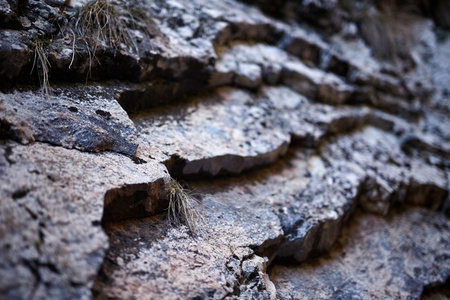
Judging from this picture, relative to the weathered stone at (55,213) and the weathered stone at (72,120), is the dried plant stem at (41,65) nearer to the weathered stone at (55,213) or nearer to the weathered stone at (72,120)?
the weathered stone at (72,120)

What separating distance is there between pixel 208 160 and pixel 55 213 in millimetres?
993

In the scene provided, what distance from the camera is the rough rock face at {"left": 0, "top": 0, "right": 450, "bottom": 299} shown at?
1275mm

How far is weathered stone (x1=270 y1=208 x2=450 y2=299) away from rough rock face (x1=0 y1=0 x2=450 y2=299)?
0.01 metres

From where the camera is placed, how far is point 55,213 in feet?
3.96

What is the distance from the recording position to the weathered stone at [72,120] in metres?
1.44

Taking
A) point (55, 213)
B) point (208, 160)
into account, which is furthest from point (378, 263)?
point (55, 213)

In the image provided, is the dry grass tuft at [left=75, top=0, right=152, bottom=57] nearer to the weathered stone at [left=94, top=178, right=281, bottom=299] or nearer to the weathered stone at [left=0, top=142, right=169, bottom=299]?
the weathered stone at [left=0, top=142, right=169, bottom=299]

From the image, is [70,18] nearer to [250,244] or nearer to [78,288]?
[78,288]

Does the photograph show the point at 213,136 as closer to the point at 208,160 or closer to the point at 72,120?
the point at 208,160

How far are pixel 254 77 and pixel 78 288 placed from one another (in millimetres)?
2179

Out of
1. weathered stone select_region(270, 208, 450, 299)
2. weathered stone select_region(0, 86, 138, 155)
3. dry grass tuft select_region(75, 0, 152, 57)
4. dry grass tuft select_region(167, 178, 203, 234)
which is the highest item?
dry grass tuft select_region(75, 0, 152, 57)

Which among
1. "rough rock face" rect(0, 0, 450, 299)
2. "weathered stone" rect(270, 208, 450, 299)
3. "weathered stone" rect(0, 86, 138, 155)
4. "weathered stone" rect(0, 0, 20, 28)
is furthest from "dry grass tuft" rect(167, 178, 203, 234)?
"weathered stone" rect(0, 0, 20, 28)

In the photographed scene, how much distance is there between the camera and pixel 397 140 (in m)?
3.50

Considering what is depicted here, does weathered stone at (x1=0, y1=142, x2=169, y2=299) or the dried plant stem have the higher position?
the dried plant stem
